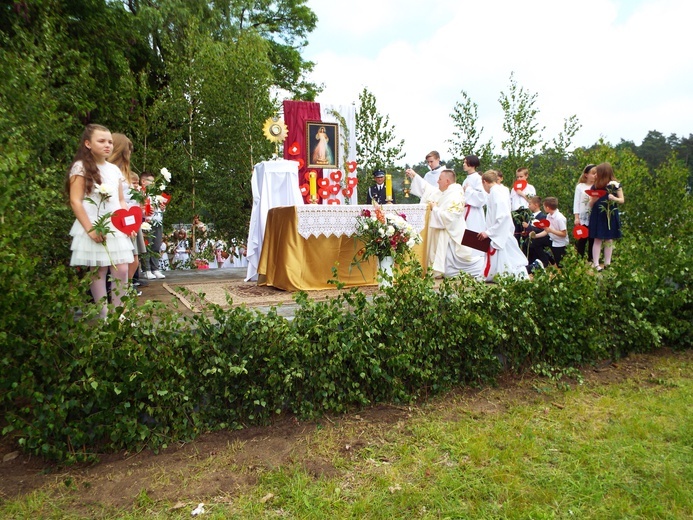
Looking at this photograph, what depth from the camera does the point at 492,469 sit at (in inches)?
111

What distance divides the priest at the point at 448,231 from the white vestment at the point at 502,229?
418mm

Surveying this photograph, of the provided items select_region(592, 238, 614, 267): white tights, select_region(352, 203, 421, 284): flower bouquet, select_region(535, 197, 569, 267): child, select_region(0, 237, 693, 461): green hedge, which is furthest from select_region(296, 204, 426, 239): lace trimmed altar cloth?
select_region(592, 238, 614, 267): white tights

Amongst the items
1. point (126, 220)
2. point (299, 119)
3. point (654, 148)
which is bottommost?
point (126, 220)

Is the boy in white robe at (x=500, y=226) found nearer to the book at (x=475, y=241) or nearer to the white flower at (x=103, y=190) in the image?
the book at (x=475, y=241)

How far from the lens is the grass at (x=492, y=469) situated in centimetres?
246

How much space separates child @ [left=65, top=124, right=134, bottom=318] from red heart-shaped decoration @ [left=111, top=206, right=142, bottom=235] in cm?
7

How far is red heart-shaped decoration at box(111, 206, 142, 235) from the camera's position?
387cm

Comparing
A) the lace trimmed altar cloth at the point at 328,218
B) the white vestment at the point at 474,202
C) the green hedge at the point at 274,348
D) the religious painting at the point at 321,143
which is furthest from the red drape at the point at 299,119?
→ the green hedge at the point at 274,348

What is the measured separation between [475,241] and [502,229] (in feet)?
1.45

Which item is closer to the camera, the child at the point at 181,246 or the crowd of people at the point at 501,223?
the crowd of people at the point at 501,223

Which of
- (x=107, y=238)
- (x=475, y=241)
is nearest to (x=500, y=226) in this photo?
(x=475, y=241)

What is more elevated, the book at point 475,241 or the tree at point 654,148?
the tree at point 654,148

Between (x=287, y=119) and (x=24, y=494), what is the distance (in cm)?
928

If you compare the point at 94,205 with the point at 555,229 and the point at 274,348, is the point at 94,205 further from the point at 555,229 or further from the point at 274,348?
the point at 555,229
